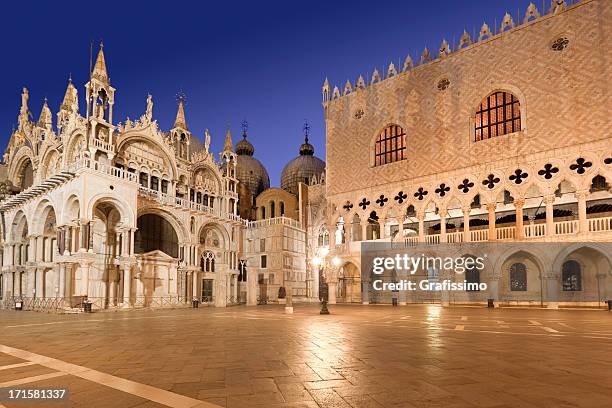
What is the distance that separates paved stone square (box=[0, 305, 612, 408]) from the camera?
16.1ft

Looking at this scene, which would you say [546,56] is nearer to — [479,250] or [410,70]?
[410,70]

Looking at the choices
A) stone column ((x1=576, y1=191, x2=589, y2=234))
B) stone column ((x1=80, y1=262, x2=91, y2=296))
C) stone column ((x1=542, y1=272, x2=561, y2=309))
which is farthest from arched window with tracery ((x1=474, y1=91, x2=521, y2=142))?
stone column ((x1=80, y1=262, x2=91, y2=296))

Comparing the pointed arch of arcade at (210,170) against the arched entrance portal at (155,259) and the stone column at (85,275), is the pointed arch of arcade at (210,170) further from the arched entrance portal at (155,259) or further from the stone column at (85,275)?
the stone column at (85,275)

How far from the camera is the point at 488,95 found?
97.8ft

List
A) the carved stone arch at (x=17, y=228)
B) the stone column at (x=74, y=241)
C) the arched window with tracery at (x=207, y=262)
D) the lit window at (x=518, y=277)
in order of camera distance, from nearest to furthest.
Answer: the stone column at (x=74, y=241) → the lit window at (x=518, y=277) → the carved stone arch at (x=17, y=228) → the arched window with tracery at (x=207, y=262)

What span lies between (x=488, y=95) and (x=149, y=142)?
81.2 feet

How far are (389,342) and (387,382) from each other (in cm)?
421

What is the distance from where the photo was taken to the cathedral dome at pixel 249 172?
186ft

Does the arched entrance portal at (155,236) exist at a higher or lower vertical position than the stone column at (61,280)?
higher

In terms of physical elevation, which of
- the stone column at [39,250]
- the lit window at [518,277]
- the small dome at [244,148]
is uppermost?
Result: the small dome at [244,148]

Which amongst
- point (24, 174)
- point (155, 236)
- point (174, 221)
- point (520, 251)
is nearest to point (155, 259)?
point (174, 221)

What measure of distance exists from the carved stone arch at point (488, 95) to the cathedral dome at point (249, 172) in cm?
2967

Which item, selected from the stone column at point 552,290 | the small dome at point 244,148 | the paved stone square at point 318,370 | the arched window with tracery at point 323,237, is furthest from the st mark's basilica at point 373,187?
the small dome at point 244,148

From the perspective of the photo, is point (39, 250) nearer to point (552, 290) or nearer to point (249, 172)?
point (249, 172)
